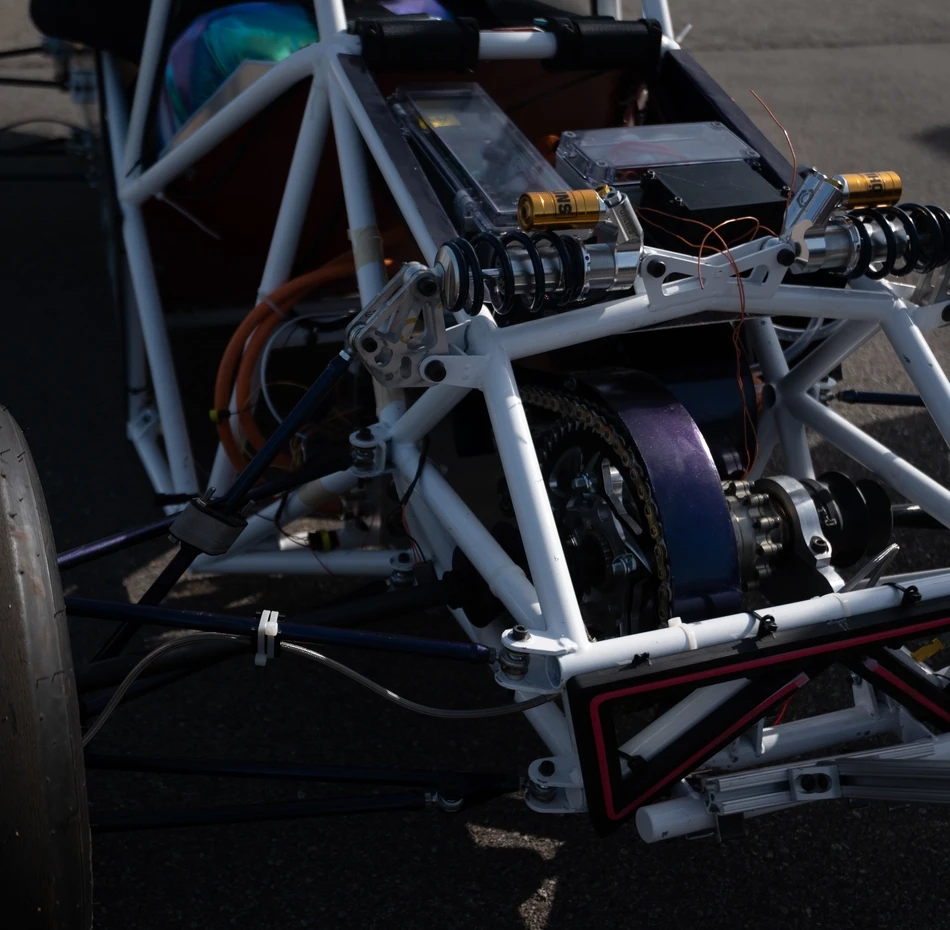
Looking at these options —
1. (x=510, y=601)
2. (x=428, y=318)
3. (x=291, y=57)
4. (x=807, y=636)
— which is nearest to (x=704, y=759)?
(x=807, y=636)

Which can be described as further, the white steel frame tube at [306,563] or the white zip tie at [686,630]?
the white steel frame tube at [306,563]

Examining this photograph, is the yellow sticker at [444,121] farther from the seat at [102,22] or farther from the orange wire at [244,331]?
the seat at [102,22]

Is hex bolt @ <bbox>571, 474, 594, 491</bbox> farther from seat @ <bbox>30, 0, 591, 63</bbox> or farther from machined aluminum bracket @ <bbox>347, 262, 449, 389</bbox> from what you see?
seat @ <bbox>30, 0, 591, 63</bbox>

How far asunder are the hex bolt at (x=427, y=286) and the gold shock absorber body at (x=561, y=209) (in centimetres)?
17

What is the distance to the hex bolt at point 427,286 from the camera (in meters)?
1.90

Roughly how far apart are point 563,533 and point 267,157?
1.45 metres

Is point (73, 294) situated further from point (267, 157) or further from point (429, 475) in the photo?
point (429, 475)

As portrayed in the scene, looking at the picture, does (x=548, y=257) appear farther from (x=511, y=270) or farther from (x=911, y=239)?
(x=911, y=239)

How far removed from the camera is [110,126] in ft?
10.9

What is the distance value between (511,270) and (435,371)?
21 cm

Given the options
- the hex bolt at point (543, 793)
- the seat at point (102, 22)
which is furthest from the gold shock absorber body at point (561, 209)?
the seat at point (102, 22)

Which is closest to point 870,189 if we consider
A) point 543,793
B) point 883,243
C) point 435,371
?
point 883,243

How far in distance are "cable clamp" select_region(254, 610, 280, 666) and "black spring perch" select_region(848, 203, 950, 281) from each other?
1.12 metres

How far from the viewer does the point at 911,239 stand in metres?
2.04
